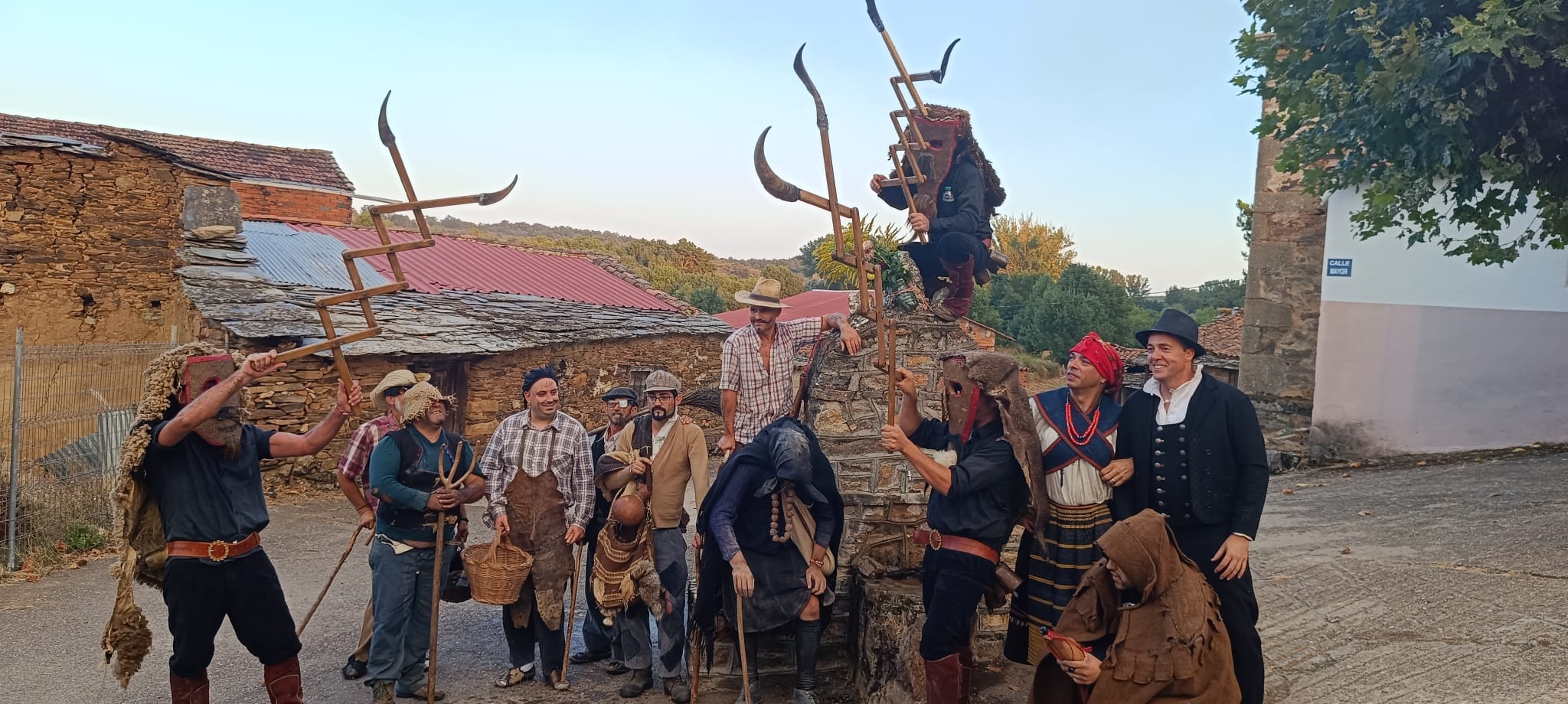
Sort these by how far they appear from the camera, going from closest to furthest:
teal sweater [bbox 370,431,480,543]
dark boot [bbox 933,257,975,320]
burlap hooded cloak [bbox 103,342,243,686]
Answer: burlap hooded cloak [bbox 103,342,243,686] → teal sweater [bbox 370,431,480,543] → dark boot [bbox 933,257,975,320]

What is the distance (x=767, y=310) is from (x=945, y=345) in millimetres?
1191

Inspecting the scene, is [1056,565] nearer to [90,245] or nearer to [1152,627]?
[1152,627]

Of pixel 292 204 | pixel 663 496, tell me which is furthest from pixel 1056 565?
pixel 292 204

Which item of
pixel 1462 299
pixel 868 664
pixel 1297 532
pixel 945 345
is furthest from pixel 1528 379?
pixel 868 664

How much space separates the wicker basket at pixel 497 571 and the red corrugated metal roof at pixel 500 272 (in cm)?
1116

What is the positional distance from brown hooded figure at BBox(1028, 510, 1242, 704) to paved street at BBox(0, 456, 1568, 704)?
1.66 m

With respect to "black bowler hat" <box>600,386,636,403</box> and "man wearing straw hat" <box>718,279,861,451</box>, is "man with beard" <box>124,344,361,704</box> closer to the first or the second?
"black bowler hat" <box>600,386,636,403</box>

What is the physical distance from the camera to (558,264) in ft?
75.9

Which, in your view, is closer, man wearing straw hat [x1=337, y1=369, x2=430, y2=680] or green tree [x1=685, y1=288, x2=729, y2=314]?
man wearing straw hat [x1=337, y1=369, x2=430, y2=680]

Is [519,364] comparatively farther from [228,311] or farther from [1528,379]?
[1528,379]

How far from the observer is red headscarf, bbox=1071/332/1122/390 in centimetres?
428

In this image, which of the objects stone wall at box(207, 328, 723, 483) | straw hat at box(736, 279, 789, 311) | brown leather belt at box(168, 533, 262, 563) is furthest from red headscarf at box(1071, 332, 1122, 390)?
stone wall at box(207, 328, 723, 483)

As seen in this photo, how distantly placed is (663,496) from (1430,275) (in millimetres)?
10758

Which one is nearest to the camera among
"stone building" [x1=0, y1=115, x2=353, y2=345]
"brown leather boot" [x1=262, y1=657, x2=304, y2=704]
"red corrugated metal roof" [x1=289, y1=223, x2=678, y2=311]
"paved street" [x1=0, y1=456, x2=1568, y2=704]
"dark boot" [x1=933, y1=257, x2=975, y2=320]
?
"brown leather boot" [x1=262, y1=657, x2=304, y2=704]
